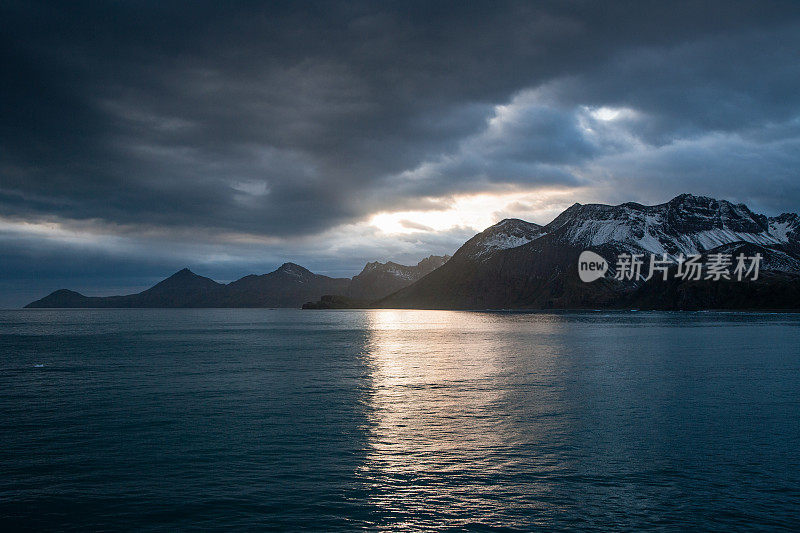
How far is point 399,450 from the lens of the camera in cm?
3547

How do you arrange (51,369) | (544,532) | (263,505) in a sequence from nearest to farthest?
(544,532) < (263,505) < (51,369)

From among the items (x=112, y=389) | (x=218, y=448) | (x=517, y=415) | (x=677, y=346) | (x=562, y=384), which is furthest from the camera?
(x=677, y=346)

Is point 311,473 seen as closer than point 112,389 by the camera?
Yes

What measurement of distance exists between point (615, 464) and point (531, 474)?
592 cm

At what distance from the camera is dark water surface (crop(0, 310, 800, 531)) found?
2516 cm

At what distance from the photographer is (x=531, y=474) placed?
100ft

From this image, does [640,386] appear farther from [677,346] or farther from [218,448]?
[677,346]

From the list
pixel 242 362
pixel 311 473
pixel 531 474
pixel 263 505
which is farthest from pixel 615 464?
pixel 242 362

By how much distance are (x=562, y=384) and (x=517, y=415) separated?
2024cm

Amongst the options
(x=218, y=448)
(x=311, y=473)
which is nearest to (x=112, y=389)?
(x=218, y=448)

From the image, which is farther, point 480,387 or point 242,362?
point 242,362

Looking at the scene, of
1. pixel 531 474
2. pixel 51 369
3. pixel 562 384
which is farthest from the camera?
pixel 51 369

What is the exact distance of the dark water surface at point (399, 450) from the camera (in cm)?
→ 2516

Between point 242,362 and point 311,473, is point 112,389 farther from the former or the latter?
→ point 311,473
